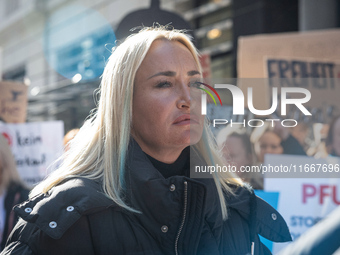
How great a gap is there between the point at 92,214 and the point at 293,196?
1.54m

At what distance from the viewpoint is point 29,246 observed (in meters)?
1.27

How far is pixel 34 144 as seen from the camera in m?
3.54

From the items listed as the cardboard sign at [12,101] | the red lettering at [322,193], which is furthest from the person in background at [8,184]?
the red lettering at [322,193]

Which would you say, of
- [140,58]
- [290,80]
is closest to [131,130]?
[140,58]

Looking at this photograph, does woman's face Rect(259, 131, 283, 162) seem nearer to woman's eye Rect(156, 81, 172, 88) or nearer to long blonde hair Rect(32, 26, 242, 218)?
long blonde hair Rect(32, 26, 242, 218)

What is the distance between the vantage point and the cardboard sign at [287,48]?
315cm

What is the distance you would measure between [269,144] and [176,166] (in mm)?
1264

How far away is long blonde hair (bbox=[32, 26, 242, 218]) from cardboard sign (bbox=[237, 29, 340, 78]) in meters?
1.74

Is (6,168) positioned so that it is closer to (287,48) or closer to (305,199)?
(305,199)

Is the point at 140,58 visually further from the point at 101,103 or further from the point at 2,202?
the point at 2,202

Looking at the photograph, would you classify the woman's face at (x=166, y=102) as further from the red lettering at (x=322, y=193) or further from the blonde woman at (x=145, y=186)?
the red lettering at (x=322, y=193)

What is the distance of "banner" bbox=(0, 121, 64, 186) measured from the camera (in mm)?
3508

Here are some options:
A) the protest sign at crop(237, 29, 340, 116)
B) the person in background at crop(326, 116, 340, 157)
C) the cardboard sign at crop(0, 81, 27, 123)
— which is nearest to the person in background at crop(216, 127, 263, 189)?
the person in background at crop(326, 116, 340, 157)

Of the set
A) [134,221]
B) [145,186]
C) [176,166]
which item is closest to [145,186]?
[145,186]
